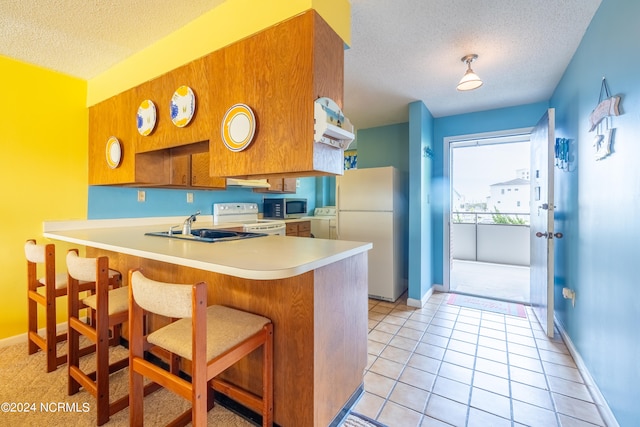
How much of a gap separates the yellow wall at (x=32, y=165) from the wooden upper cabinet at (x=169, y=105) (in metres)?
0.88

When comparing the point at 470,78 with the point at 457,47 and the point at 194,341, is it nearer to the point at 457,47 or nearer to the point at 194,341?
the point at 457,47

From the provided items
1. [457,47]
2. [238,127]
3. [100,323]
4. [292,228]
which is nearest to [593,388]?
[457,47]

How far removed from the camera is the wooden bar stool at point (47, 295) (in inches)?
72.3

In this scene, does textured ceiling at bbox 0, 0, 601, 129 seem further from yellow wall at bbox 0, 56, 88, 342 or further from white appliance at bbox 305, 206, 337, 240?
white appliance at bbox 305, 206, 337, 240

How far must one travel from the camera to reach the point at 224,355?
113 centimetres

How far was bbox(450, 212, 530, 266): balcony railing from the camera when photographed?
5.50 metres

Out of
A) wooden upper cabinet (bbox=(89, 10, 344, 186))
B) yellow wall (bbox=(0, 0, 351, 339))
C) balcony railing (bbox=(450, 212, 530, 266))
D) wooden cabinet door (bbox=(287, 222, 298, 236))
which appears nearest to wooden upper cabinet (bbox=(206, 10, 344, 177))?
wooden upper cabinet (bbox=(89, 10, 344, 186))

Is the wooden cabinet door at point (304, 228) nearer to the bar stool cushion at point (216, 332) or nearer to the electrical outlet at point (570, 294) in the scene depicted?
the bar stool cushion at point (216, 332)

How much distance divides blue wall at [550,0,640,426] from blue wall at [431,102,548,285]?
1013mm

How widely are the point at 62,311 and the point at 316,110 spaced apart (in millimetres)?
3009

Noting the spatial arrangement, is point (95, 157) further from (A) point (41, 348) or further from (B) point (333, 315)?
(B) point (333, 315)

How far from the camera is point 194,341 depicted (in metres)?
1.00

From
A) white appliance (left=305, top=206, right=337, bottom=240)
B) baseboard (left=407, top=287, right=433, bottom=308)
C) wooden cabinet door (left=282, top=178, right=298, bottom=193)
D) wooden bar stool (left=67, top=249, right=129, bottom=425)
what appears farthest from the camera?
white appliance (left=305, top=206, right=337, bottom=240)

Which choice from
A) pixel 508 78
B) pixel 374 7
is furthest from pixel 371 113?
pixel 374 7
